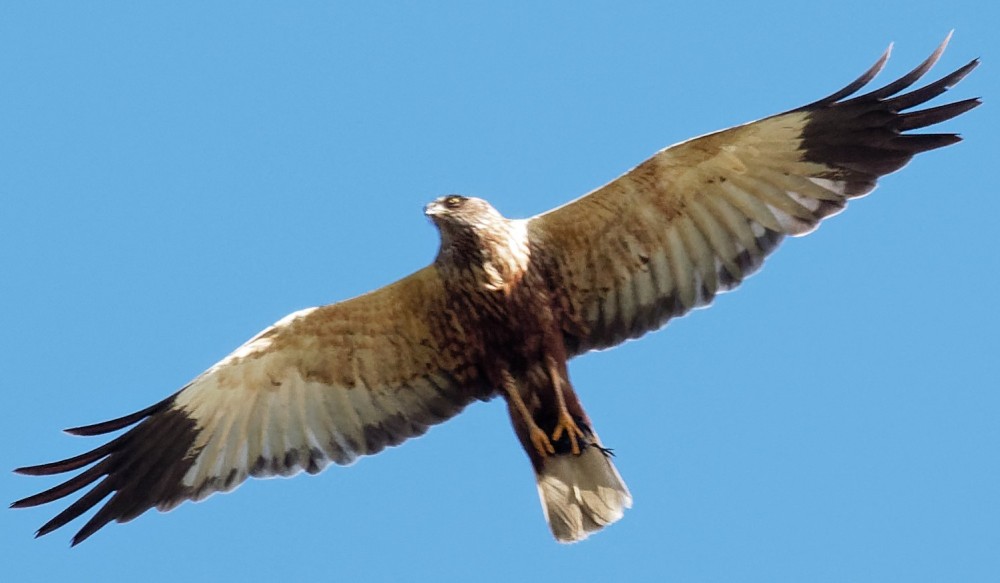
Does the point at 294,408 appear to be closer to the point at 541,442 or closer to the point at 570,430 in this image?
the point at 541,442

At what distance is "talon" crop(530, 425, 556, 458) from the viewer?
11320 millimetres

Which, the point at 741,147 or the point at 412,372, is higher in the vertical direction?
the point at 741,147

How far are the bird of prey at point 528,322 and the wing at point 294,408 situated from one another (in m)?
0.01

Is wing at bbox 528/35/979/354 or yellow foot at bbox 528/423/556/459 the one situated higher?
wing at bbox 528/35/979/354

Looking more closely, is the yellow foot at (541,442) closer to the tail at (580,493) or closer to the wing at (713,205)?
the tail at (580,493)

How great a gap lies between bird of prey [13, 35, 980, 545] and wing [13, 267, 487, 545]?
1 cm

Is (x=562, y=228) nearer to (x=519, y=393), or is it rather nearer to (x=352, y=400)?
(x=519, y=393)

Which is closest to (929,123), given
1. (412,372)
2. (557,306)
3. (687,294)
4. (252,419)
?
(687,294)

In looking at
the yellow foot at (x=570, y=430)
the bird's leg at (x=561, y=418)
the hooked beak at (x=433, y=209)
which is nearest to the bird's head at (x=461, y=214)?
the hooked beak at (x=433, y=209)

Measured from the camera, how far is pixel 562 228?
11477 mm

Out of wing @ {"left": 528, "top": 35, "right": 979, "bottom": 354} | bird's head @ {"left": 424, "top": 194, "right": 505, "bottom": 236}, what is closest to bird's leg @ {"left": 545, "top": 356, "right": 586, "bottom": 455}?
wing @ {"left": 528, "top": 35, "right": 979, "bottom": 354}

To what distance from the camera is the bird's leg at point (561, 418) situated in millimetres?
11305

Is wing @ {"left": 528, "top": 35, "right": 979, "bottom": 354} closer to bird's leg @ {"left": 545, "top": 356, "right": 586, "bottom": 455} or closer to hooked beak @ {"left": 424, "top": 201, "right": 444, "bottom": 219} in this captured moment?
bird's leg @ {"left": 545, "top": 356, "right": 586, "bottom": 455}

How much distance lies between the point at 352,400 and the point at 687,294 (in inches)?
97.9
